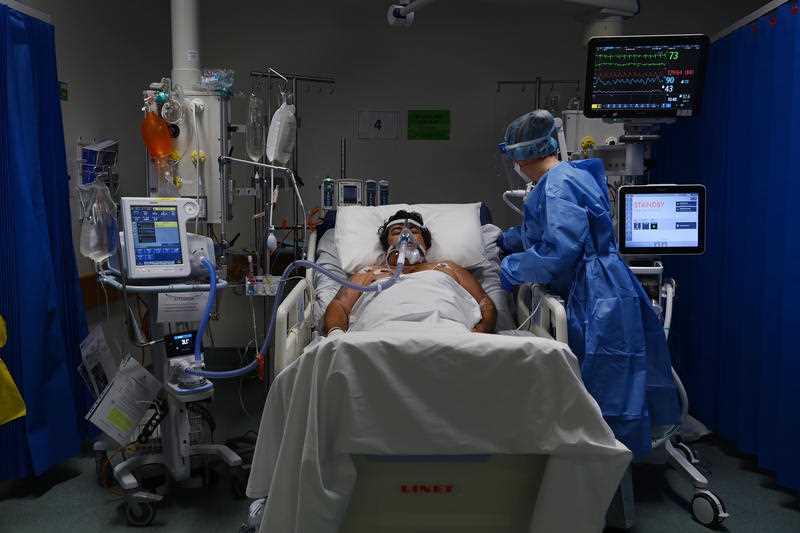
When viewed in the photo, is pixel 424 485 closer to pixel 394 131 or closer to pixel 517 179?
pixel 517 179

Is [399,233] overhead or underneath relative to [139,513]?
overhead

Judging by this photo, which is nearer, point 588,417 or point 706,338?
point 588,417

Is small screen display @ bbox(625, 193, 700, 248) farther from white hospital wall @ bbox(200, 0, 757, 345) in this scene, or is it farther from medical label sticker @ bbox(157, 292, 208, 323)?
white hospital wall @ bbox(200, 0, 757, 345)

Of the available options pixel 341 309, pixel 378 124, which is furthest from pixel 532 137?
pixel 378 124

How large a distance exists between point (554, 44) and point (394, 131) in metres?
1.19

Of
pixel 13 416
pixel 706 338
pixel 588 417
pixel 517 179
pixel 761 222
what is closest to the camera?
pixel 588 417

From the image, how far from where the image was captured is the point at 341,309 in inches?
102

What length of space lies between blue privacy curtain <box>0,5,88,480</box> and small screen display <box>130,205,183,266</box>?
0.52 metres

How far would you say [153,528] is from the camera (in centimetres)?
225

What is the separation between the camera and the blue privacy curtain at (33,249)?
2416 mm

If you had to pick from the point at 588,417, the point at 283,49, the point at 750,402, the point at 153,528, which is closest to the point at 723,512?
the point at 750,402

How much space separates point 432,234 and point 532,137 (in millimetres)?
796

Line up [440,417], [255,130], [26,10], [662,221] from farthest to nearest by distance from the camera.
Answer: [255,130] → [26,10] → [662,221] → [440,417]

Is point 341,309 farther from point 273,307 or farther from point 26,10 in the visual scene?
point 26,10
